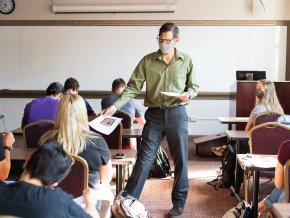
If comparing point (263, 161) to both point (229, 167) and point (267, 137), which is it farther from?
point (229, 167)

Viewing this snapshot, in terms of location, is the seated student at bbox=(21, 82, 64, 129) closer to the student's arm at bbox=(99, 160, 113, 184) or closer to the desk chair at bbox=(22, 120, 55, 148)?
the desk chair at bbox=(22, 120, 55, 148)

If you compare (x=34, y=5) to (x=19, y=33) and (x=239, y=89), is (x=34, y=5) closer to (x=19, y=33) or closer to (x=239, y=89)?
(x=19, y=33)

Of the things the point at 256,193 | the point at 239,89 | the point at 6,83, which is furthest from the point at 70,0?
the point at 256,193

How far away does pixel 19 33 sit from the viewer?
7.75 m

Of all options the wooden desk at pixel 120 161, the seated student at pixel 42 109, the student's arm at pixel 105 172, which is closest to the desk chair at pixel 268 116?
the wooden desk at pixel 120 161

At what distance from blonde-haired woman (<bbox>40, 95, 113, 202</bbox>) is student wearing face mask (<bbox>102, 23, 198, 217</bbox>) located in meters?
0.84

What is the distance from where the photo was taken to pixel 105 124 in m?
3.02

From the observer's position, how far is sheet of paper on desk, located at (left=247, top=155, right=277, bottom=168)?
2.78 meters

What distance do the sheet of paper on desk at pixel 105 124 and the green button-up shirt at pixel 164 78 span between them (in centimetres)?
28

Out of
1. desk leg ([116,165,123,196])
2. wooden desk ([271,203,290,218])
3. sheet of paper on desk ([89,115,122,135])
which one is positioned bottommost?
desk leg ([116,165,123,196])

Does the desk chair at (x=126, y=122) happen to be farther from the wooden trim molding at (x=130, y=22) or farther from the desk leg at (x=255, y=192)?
the wooden trim molding at (x=130, y=22)

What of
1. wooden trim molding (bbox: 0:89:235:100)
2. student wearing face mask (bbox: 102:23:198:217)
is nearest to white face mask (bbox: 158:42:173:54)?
student wearing face mask (bbox: 102:23:198:217)

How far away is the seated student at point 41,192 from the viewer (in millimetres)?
1425

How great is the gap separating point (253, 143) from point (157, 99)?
945 mm
